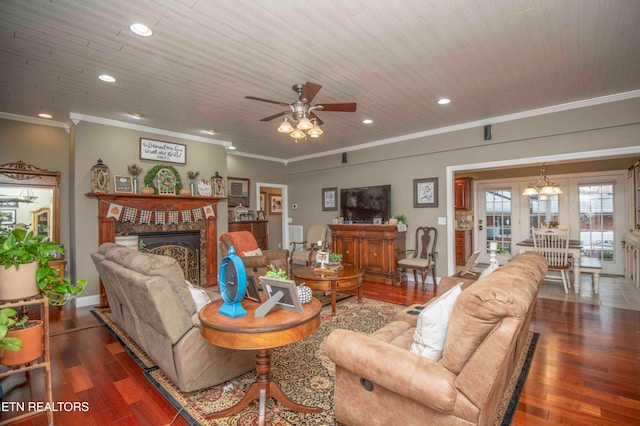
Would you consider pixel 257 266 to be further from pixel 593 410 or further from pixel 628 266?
pixel 628 266

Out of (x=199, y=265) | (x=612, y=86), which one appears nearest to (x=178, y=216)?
(x=199, y=265)

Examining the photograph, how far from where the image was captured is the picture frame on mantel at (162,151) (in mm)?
5047

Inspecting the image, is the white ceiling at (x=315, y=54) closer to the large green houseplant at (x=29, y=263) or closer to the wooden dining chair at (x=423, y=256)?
the large green houseplant at (x=29, y=263)

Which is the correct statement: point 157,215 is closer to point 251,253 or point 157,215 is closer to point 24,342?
point 251,253

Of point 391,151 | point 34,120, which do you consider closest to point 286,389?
point 391,151

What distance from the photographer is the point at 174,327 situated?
6.69ft

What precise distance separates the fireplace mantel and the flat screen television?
2.66 meters

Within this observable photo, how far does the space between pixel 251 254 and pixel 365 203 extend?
8.34 ft

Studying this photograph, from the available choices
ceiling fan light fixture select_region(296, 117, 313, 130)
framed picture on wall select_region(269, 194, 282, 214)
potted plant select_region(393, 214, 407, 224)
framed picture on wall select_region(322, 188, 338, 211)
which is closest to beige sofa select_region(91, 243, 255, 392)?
ceiling fan light fixture select_region(296, 117, 313, 130)

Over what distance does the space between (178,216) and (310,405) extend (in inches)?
163

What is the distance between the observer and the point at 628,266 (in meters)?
5.80

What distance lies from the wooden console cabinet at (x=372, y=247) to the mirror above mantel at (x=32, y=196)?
471 centimetres

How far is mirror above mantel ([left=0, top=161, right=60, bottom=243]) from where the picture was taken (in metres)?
4.41

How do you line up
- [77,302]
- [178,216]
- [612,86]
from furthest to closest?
1. [178,216]
2. [77,302]
3. [612,86]
